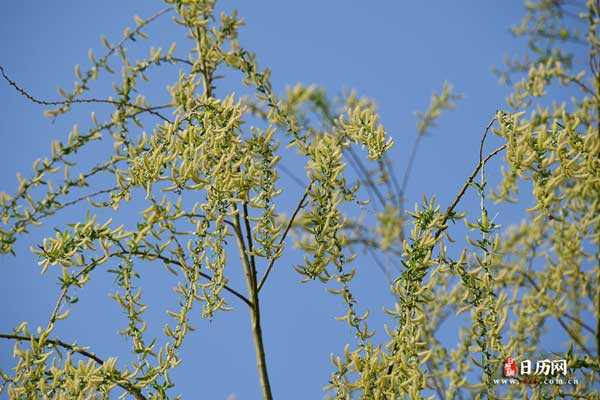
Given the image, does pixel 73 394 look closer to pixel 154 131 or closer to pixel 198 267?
pixel 198 267

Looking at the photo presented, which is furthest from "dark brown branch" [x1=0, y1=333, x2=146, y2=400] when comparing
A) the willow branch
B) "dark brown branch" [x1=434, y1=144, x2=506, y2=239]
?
"dark brown branch" [x1=434, y1=144, x2=506, y2=239]

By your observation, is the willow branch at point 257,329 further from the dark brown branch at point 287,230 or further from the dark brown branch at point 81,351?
the dark brown branch at point 81,351

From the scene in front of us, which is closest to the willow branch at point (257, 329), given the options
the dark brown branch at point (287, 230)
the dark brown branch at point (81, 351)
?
the dark brown branch at point (287, 230)

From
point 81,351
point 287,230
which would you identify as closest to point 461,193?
point 287,230

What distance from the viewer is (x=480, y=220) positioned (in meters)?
1.05

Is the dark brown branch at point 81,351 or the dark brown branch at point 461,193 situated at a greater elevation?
the dark brown branch at point 461,193

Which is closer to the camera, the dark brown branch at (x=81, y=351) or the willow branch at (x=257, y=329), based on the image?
the dark brown branch at (x=81, y=351)

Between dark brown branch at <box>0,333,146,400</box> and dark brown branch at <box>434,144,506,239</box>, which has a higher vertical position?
dark brown branch at <box>434,144,506,239</box>

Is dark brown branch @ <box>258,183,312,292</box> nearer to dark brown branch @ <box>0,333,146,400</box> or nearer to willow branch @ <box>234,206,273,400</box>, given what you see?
willow branch @ <box>234,206,273,400</box>

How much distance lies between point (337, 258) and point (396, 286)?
91mm

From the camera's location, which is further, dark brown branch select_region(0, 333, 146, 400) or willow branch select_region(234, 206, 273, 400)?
willow branch select_region(234, 206, 273, 400)

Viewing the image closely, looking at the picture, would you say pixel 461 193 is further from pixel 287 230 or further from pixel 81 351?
pixel 81 351

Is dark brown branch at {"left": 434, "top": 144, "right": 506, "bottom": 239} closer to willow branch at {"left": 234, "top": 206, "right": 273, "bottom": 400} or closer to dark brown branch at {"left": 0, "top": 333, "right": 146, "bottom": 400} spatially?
willow branch at {"left": 234, "top": 206, "right": 273, "bottom": 400}

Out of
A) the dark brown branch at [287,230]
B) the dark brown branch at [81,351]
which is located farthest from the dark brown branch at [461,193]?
the dark brown branch at [81,351]
